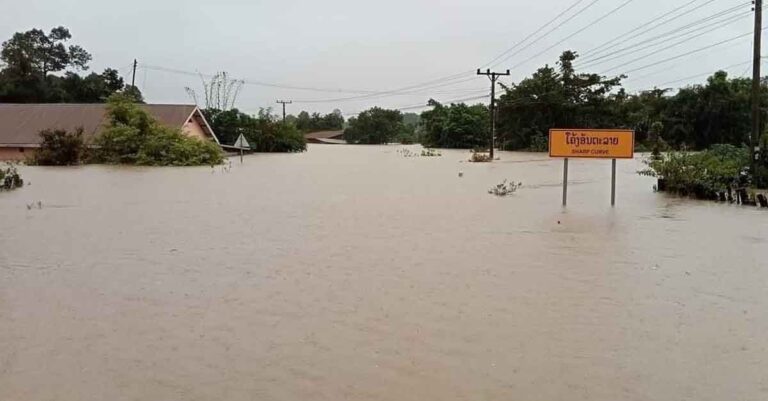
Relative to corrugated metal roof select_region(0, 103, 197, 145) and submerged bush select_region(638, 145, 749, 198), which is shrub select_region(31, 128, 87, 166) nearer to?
corrugated metal roof select_region(0, 103, 197, 145)

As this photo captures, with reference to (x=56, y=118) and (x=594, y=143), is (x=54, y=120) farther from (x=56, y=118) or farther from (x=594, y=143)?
(x=594, y=143)

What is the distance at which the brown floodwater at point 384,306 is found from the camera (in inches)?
186

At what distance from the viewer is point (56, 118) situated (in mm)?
44719

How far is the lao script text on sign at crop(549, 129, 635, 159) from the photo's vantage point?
15.7 m

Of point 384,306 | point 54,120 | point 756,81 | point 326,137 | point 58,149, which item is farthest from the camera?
point 326,137

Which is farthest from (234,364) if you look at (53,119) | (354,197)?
(53,119)

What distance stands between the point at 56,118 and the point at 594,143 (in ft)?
129

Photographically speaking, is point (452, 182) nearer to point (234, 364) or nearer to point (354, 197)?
point (354, 197)

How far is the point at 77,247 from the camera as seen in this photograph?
33.5 feet

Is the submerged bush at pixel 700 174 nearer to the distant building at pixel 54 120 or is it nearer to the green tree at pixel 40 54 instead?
the distant building at pixel 54 120

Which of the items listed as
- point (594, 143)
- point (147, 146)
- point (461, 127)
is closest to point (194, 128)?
point (147, 146)

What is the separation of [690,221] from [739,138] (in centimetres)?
4380

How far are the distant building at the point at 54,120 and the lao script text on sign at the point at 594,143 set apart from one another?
99.0 ft

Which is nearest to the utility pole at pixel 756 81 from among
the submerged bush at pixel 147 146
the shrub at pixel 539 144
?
the submerged bush at pixel 147 146
